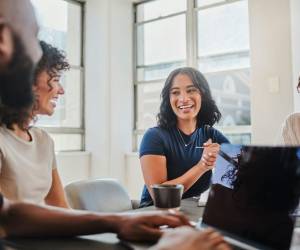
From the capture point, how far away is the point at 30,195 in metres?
1.13

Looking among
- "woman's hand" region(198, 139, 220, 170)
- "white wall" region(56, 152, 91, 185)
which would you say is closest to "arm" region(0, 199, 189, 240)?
"woman's hand" region(198, 139, 220, 170)

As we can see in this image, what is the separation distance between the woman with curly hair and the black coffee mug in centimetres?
38

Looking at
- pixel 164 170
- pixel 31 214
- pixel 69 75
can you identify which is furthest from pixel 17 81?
pixel 69 75

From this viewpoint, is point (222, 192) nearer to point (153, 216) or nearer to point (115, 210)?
point (153, 216)

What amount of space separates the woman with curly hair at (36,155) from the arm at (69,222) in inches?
11.0

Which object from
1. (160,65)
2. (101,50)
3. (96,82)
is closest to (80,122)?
(96,82)

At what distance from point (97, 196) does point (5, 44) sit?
3.43 ft

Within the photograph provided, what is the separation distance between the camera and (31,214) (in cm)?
82

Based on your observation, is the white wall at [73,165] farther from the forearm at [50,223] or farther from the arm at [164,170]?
the forearm at [50,223]

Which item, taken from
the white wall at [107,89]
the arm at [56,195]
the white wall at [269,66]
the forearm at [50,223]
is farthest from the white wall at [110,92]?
the forearm at [50,223]

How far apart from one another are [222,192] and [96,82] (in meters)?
3.14

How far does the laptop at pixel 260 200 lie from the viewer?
711 mm

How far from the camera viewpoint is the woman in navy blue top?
162 cm

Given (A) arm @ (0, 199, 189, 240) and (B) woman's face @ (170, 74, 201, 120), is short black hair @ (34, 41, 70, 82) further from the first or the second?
(B) woman's face @ (170, 74, 201, 120)
